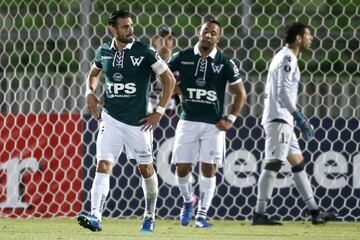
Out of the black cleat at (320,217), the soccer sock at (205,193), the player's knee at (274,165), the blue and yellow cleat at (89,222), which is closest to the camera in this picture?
the blue and yellow cleat at (89,222)

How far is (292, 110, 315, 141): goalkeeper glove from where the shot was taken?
8.66 metres

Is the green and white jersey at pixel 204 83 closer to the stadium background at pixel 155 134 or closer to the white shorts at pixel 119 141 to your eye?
the stadium background at pixel 155 134

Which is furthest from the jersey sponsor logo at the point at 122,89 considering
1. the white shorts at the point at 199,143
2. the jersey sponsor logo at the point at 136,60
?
the white shorts at the point at 199,143

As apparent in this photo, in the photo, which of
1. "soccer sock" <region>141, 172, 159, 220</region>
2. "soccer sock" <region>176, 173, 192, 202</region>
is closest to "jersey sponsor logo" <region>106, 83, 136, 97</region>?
"soccer sock" <region>141, 172, 159, 220</region>

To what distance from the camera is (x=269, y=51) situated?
1043cm

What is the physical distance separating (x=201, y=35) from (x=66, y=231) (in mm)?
1895

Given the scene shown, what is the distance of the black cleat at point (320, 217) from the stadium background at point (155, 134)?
460 millimetres

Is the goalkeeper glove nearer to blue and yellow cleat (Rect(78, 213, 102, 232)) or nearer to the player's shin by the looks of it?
the player's shin

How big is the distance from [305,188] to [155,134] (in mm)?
1445

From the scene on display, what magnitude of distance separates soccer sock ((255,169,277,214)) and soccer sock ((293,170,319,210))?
7.9 inches

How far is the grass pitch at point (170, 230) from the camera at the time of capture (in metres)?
7.42

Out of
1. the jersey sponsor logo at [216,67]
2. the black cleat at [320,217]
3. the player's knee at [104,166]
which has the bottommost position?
the black cleat at [320,217]

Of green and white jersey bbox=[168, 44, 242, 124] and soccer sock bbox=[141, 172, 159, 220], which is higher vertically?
green and white jersey bbox=[168, 44, 242, 124]

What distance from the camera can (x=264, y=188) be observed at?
898 cm
